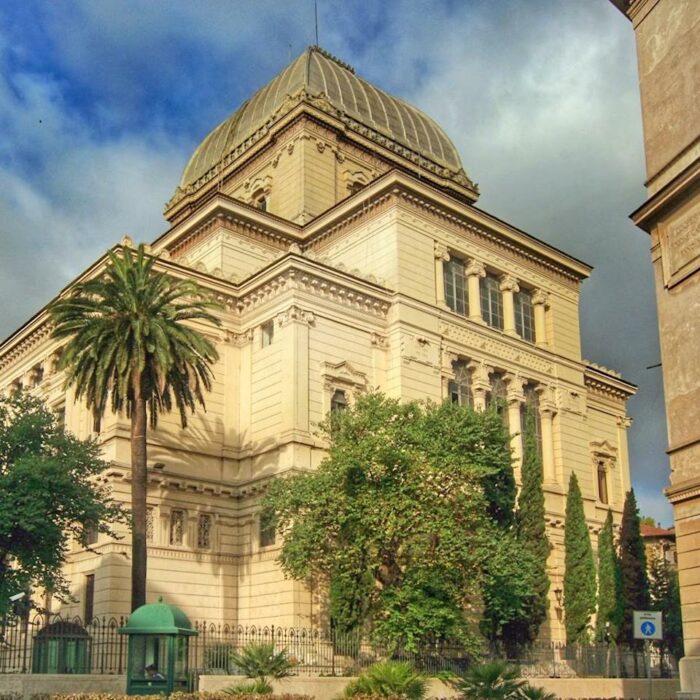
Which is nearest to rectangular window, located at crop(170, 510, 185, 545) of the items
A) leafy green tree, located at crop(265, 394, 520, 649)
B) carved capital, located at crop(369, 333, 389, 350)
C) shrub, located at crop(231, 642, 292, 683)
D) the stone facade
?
leafy green tree, located at crop(265, 394, 520, 649)

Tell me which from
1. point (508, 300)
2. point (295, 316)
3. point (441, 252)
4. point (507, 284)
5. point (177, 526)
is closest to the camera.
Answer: point (177, 526)

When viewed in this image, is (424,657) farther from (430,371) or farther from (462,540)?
(430,371)

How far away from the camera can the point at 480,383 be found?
144 ft

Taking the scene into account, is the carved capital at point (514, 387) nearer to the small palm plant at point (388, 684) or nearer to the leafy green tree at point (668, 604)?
the leafy green tree at point (668, 604)

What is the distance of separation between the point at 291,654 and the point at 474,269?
21130 millimetres

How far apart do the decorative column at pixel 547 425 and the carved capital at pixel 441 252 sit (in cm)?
780

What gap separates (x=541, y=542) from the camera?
38.3 metres

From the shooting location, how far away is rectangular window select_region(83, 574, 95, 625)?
36203 mm

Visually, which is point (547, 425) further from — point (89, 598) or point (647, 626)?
point (647, 626)

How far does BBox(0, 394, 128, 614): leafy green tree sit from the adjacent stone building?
531 cm

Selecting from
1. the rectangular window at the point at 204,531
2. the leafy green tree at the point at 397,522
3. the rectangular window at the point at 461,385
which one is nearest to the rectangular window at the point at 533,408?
the rectangular window at the point at 461,385

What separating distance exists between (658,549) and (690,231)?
6380 centimetres

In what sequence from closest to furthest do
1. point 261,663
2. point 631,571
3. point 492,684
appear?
point 492,684
point 261,663
point 631,571

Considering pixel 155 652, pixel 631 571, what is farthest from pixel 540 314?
pixel 155 652
